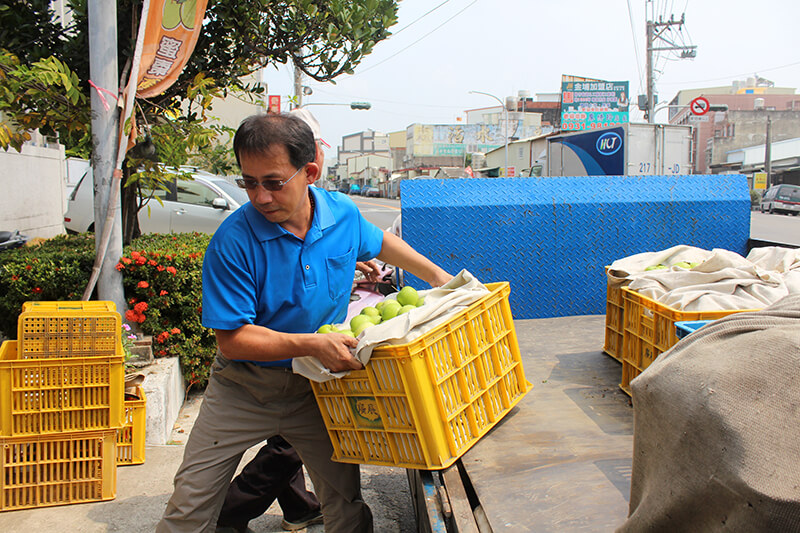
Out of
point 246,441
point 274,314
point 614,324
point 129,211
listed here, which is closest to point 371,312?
point 274,314

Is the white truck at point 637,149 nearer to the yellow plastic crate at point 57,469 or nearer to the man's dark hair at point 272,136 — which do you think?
the yellow plastic crate at point 57,469

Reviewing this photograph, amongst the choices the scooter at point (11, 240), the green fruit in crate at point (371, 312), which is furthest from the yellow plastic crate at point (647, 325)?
the scooter at point (11, 240)

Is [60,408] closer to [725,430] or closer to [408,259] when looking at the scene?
[408,259]

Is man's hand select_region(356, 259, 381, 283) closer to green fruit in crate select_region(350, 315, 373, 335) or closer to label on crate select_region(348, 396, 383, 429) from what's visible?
green fruit in crate select_region(350, 315, 373, 335)

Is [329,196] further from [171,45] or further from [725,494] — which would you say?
[171,45]

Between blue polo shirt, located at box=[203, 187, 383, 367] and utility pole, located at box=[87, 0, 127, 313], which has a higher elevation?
utility pole, located at box=[87, 0, 127, 313]

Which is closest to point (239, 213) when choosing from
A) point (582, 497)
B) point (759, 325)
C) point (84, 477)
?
point (582, 497)

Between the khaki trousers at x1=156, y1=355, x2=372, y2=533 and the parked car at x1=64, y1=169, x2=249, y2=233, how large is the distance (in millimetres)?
8579

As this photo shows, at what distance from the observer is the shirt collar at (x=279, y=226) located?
2.41m

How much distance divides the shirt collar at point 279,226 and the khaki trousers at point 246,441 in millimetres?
569

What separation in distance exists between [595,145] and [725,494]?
17.5 m

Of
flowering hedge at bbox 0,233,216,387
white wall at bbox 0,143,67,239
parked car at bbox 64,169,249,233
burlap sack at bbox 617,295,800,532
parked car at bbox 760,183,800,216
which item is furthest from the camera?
parked car at bbox 760,183,800,216

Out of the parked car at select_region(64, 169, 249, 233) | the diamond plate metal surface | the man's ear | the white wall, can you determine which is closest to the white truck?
the parked car at select_region(64, 169, 249, 233)

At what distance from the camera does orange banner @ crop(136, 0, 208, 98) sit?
4.68 metres
